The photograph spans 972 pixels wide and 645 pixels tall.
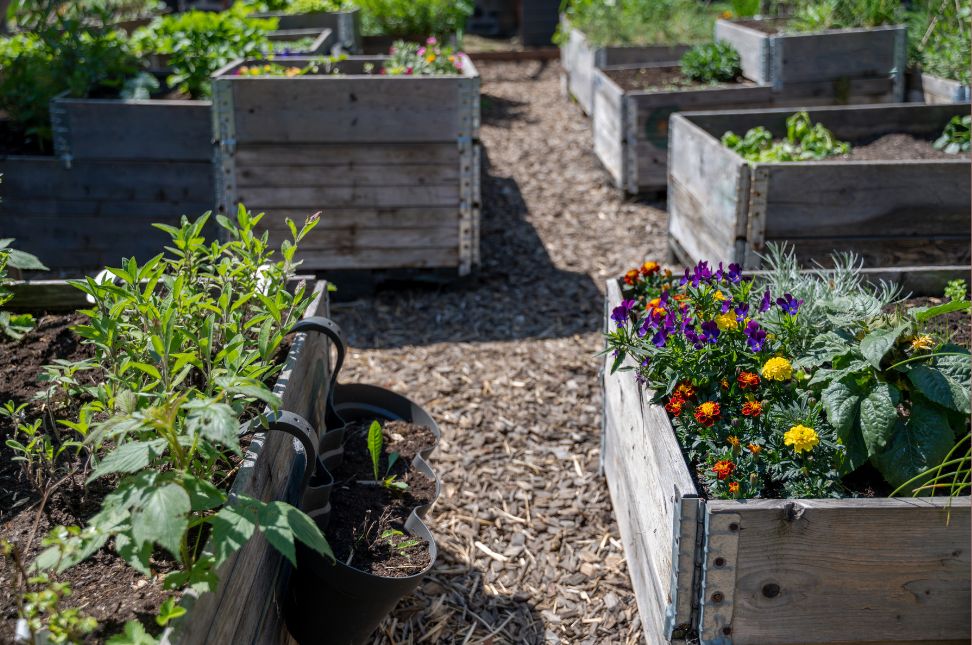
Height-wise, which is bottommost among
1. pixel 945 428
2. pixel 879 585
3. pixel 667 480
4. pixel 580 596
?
pixel 580 596

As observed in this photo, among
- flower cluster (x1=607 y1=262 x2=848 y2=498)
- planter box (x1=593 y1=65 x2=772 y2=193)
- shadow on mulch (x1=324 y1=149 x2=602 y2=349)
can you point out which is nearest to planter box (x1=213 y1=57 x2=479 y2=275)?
shadow on mulch (x1=324 y1=149 x2=602 y2=349)

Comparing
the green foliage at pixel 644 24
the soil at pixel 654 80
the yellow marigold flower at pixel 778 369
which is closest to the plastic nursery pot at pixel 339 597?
the yellow marigold flower at pixel 778 369

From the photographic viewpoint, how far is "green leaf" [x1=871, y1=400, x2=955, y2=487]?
2.22 m

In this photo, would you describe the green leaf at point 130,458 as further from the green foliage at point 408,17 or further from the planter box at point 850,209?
the green foliage at point 408,17

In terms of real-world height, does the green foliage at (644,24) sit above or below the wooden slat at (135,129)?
above

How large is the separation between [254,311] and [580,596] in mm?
1408

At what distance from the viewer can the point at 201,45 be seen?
20.0ft

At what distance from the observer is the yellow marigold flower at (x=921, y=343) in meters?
2.37

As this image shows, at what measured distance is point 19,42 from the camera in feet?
21.6

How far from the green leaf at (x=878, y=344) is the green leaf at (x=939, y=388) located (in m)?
0.09

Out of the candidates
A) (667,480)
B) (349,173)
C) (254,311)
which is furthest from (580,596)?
(349,173)

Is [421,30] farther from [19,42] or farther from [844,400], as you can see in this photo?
[844,400]

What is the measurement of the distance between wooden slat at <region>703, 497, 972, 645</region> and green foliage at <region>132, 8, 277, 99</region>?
487 centimetres

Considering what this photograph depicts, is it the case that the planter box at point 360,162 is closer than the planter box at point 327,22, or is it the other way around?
the planter box at point 360,162
